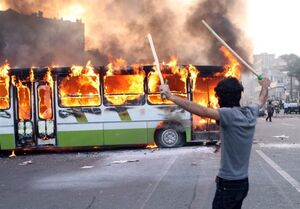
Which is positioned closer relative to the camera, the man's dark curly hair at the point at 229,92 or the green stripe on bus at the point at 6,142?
the man's dark curly hair at the point at 229,92

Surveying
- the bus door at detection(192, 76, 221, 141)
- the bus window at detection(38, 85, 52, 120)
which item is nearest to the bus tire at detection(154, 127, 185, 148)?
the bus door at detection(192, 76, 221, 141)

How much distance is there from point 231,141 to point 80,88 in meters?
11.8

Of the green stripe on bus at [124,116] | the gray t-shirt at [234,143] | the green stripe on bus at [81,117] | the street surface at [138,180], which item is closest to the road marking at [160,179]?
the street surface at [138,180]

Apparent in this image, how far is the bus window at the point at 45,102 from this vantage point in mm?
15102

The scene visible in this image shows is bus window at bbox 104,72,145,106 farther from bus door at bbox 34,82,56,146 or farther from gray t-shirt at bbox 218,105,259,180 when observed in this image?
gray t-shirt at bbox 218,105,259,180

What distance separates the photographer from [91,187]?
882 cm

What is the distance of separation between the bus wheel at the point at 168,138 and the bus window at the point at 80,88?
214 centimetres

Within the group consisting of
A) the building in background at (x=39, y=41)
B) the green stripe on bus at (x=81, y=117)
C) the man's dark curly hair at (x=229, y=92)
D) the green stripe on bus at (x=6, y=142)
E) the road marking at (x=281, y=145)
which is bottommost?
the road marking at (x=281, y=145)

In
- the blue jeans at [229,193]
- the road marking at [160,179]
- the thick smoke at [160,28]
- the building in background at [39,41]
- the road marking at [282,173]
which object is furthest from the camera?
the building in background at [39,41]

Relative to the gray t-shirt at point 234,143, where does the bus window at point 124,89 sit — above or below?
above

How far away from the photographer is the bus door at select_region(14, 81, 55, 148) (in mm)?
14984

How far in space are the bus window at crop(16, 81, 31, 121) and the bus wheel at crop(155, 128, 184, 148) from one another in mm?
4053

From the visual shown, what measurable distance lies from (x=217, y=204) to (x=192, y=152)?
404 inches

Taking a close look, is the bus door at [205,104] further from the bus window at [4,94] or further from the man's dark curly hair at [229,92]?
the man's dark curly hair at [229,92]
